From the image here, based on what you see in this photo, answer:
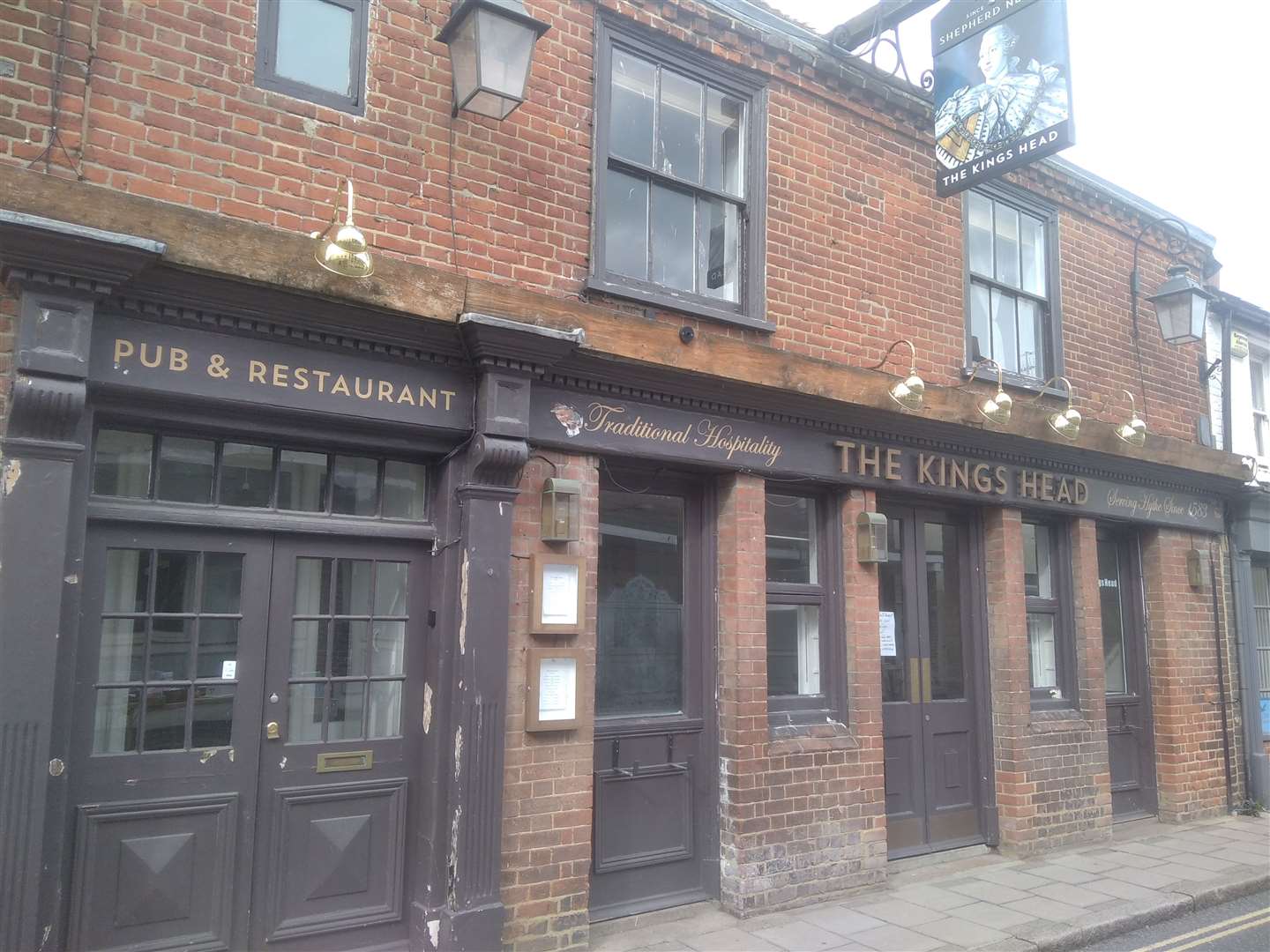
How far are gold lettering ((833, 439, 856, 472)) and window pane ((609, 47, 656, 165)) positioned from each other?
8.17 feet

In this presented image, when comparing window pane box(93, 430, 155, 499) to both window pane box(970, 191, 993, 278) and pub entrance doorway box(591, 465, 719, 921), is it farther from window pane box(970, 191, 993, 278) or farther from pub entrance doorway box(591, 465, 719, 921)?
window pane box(970, 191, 993, 278)

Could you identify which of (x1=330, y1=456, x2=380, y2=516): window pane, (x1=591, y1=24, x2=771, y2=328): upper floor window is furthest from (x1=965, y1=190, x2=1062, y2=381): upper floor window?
(x1=330, y1=456, x2=380, y2=516): window pane

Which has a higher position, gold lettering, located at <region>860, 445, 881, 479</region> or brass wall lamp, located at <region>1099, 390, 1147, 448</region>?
brass wall lamp, located at <region>1099, 390, 1147, 448</region>

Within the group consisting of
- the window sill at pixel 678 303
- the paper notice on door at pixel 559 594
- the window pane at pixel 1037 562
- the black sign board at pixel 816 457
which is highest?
the window sill at pixel 678 303

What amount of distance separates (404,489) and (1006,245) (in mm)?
6399

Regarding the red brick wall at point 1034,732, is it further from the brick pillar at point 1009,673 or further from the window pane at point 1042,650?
the window pane at point 1042,650

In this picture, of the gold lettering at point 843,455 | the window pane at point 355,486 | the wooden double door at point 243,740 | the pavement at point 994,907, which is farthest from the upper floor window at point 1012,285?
the wooden double door at point 243,740

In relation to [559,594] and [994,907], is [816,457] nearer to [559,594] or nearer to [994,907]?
[559,594]

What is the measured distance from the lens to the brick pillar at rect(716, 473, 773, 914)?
6.14 meters

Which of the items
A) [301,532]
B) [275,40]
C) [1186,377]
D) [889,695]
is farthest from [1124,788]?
[275,40]

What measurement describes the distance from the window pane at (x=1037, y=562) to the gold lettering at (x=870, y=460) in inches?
96.9

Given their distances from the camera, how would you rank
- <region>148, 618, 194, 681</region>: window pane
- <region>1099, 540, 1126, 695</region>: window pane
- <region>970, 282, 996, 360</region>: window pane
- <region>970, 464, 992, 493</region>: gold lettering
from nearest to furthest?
<region>148, 618, 194, 681</region>: window pane < <region>970, 464, 992, 493</region>: gold lettering < <region>970, 282, 996, 360</region>: window pane < <region>1099, 540, 1126, 695</region>: window pane

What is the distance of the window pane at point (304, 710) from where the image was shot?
16.3 ft

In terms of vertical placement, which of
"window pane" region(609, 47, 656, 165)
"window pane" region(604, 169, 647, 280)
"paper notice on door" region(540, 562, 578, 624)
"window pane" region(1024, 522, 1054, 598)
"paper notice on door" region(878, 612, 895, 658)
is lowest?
"paper notice on door" region(878, 612, 895, 658)
